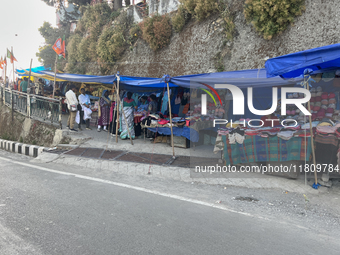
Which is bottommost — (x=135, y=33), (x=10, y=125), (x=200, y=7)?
(x=10, y=125)

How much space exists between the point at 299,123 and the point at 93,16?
73.1 feet

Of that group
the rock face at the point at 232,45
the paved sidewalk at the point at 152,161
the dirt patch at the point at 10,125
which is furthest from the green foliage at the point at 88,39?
the paved sidewalk at the point at 152,161

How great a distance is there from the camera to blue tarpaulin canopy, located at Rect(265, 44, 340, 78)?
4238 millimetres

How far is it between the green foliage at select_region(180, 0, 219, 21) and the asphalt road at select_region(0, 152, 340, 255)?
11317 millimetres

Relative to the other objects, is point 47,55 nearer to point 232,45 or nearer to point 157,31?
point 157,31

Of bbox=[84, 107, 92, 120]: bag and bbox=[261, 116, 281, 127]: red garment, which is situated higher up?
bbox=[84, 107, 92, 120]: bag

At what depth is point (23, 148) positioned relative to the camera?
9391 mm

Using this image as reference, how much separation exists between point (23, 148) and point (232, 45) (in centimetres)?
998

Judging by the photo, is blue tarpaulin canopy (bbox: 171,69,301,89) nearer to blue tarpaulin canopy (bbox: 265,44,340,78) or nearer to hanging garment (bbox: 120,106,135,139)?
blue tarpaulin canopy (bbox: 265,44,340,78)

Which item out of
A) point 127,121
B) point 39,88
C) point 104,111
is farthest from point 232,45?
point 39,88

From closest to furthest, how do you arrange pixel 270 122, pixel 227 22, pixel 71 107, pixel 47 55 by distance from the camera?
pixel 270 122 → pixel 71 107 → pixel 227 22 → pixel 47 55

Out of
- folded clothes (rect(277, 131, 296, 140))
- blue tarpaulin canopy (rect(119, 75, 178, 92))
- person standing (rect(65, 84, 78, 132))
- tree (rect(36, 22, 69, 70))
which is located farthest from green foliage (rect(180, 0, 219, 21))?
tree (rect(36, 22, 69, 70))

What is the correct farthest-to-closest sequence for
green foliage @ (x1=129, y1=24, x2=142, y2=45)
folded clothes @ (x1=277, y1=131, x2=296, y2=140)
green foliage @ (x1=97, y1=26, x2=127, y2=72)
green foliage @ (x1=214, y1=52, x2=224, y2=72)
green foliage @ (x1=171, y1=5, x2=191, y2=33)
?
green foliage @ (x1=97, y1=26, x2=127, y2=72), green foliage @ (x1=129, y1=24, x2=142, y2=45), green foliage @ (x1=171, y1=5, x2=191, y2=33), green foliage @ (x1=214, y1=52, x2=224, y2=72), folded clothes @ (x1=277, y1=131, x2=296, y2=140)

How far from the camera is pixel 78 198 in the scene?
14.1 ft
